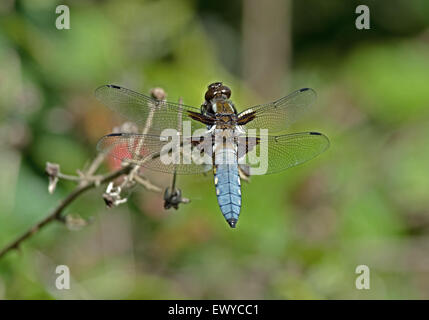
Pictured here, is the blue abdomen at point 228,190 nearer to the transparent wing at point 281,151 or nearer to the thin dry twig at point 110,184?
the transparent wing at point 281,151

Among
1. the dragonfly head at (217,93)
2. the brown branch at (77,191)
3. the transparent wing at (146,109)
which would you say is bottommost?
the brown branch at (77,191)

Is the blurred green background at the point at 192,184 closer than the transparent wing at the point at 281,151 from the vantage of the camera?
No

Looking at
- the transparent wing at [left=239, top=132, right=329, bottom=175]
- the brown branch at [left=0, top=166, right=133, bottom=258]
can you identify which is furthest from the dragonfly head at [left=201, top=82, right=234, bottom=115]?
the brown branch at [left=0, top=166, right=133, bottom=258]

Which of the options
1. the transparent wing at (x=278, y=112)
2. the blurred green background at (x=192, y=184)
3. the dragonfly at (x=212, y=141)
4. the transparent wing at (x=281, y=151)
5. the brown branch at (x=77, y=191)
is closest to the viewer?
the brown branch at (x=77, y=191)

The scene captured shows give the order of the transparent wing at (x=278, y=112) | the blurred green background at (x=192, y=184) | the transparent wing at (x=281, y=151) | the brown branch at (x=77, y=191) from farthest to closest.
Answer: the blurred green background at (x=192, y=184) < the transparent wing at (x=278, y=112) < the transparent wing at (x=281, y=151) < the brown branch at (x=77, y=191)

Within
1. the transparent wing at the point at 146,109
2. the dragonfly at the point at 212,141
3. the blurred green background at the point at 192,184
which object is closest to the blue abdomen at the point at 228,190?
the dragonfly at the point at 212,141

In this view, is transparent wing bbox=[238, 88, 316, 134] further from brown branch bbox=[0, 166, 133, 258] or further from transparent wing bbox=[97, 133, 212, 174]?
brown branch bbox=[0, 166, 133, 258]

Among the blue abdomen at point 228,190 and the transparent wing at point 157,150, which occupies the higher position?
the transparent wing at point 157,150

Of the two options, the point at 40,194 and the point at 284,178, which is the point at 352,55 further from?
the point at 40,194

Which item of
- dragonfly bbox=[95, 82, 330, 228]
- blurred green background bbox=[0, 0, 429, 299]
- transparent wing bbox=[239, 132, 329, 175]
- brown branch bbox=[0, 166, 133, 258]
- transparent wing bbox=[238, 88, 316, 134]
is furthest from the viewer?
blurred green background bbox=[0, 0, 429, 299]
